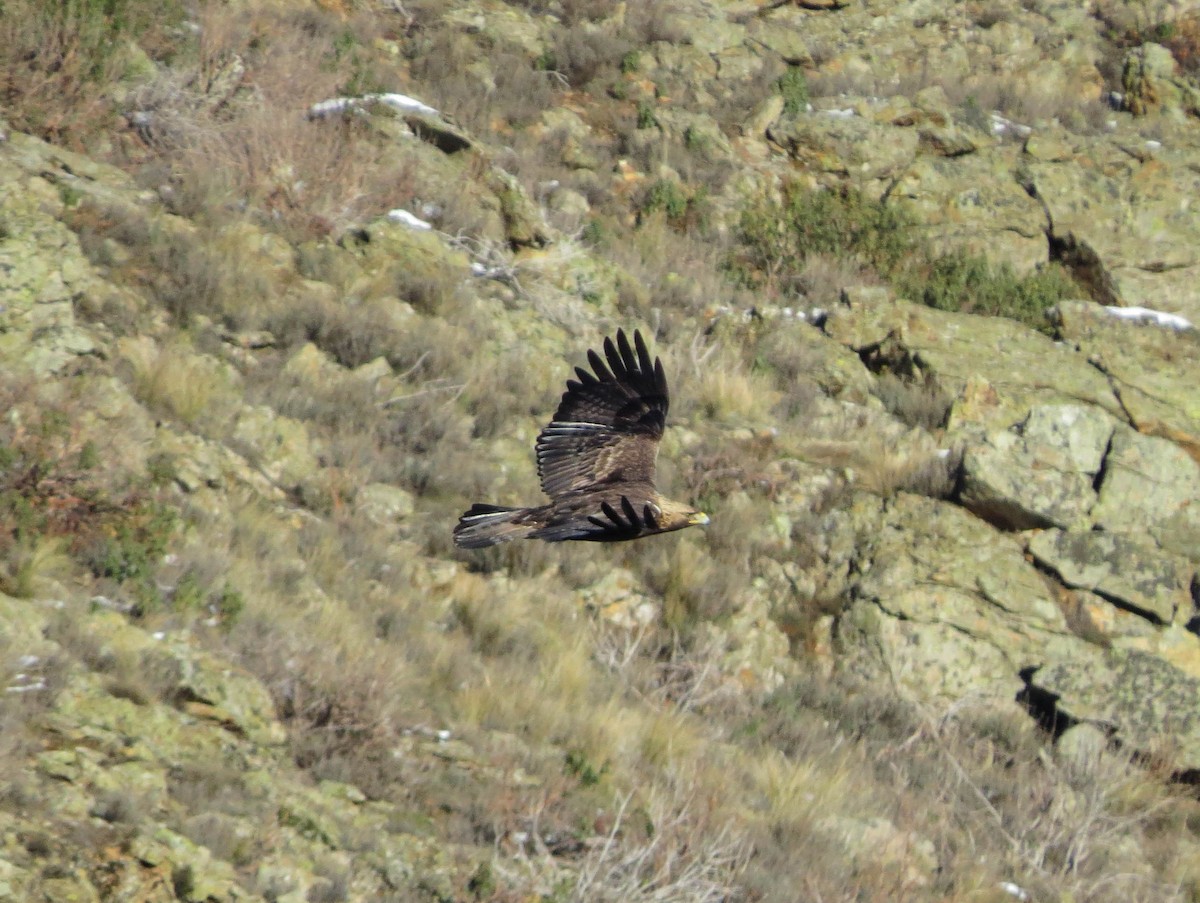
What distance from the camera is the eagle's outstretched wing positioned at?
7.44m

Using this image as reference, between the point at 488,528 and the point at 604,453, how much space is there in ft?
2.80

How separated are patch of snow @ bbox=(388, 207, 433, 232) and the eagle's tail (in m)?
6.07

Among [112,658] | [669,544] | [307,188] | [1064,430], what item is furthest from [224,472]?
[1064,430]

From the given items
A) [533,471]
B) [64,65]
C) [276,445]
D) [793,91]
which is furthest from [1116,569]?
[64,65]

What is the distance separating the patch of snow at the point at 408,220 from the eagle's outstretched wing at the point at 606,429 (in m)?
5.57

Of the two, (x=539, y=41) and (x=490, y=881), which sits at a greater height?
(x=539, y=41)

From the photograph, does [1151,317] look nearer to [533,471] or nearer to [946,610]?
[946,610]

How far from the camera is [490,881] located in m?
6.72

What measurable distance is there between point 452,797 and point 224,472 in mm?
2785

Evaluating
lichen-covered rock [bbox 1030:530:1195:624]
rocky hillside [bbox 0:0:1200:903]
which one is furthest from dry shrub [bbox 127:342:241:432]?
lichen-covered rock [bbox 1030:530:1195:624]

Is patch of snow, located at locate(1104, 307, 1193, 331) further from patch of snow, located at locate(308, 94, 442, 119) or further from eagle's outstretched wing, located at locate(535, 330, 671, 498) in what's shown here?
eagle's outstretched wing, located at locate(535, 330, 671, 498)

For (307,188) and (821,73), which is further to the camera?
(821,73)

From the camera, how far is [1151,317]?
49.5 ft

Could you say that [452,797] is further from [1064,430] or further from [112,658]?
A: [1064,430]
